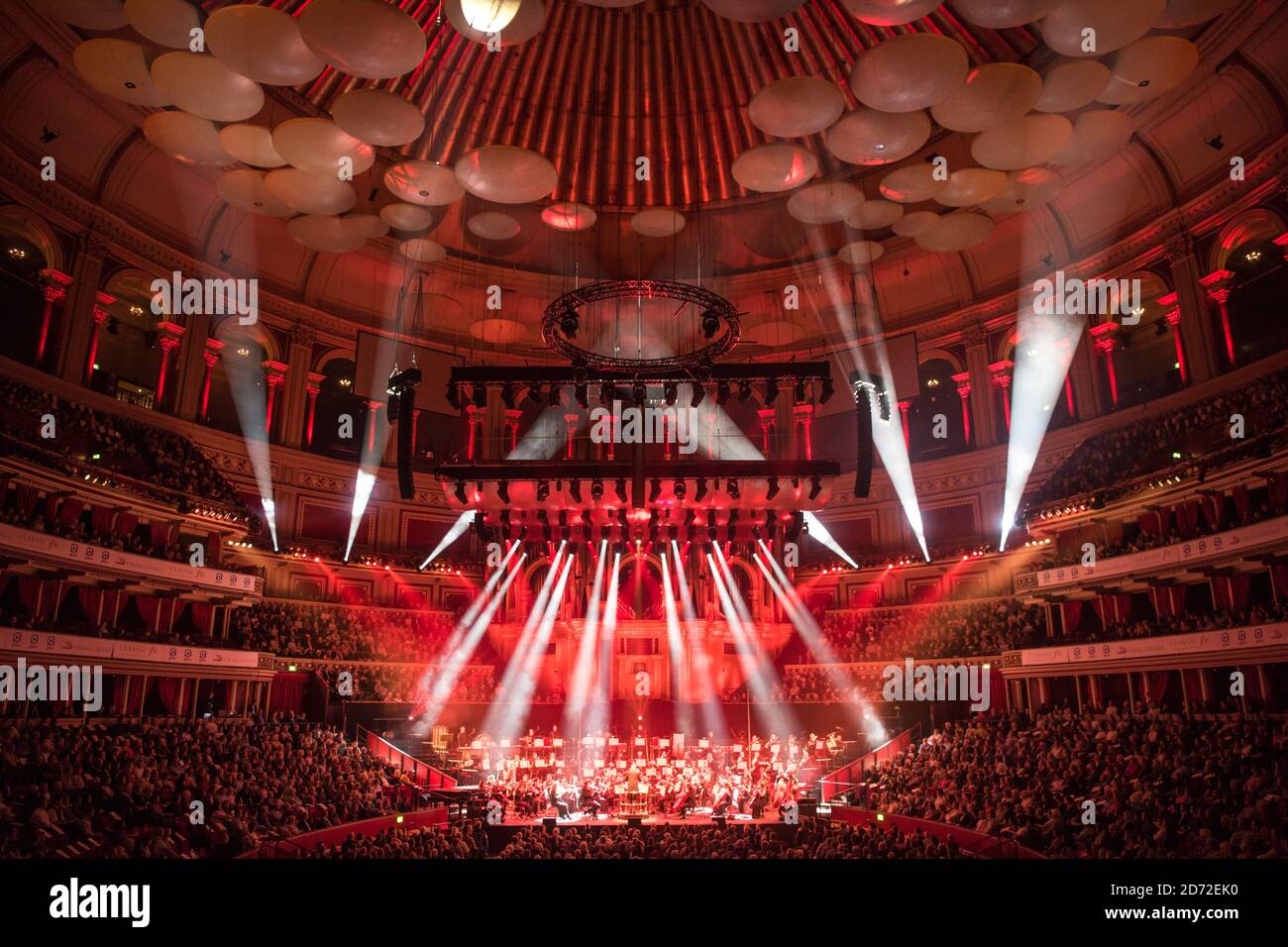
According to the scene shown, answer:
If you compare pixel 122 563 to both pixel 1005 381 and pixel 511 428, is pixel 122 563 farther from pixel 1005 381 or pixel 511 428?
pixel 1005 381

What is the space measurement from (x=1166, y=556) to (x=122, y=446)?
22833 mm

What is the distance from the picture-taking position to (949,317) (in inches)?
1009

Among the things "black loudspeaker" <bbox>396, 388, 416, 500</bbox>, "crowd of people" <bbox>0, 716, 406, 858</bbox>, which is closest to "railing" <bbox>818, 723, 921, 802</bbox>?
"crowd of people" <bbox>0, 716, 406, 858</bbox>

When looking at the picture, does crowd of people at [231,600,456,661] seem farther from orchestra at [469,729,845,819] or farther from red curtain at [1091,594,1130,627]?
red curtain at [1091,594,1130,627]

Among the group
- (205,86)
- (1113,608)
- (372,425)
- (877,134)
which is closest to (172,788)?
(205,86)

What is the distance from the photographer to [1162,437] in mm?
19141

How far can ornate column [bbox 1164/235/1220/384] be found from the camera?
19.5 metres

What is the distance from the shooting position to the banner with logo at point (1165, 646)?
49.6 feet

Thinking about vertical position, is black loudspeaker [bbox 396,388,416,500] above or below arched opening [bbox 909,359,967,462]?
below

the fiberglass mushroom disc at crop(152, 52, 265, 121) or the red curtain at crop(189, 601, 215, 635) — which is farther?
the red curtain at crop(189, 601, 215, 635)

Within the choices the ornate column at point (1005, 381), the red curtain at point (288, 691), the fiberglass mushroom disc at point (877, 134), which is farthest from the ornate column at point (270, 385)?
the ornate column at point (1005, 381)

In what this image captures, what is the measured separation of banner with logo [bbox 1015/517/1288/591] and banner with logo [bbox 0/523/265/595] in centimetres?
1911

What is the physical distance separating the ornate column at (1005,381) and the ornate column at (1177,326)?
14.2ft

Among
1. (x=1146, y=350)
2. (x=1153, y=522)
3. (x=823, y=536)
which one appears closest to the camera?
(x=1153, y=522)
